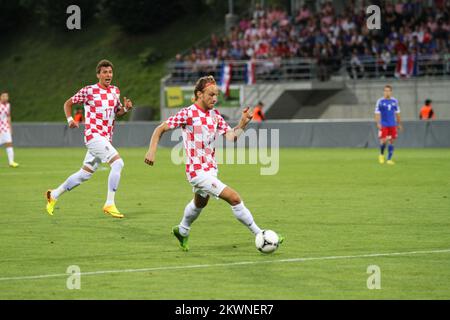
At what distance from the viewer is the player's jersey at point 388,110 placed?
30.2 meters

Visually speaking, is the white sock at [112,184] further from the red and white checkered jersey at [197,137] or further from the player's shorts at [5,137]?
the player's shorts at [5,137]

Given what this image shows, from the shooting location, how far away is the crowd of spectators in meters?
44.1

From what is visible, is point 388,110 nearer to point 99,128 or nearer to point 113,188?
point 99,128

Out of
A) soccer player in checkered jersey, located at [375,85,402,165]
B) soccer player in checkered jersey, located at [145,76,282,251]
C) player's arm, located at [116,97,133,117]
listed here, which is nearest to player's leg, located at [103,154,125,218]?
player's arm, located at [116,97,133,117]

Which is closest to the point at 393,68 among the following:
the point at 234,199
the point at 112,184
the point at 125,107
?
the point at 112,184

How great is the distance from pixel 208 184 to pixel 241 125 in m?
0.77

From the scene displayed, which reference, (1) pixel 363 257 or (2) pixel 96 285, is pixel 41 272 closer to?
(2) pixel 96 285

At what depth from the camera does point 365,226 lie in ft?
46.7

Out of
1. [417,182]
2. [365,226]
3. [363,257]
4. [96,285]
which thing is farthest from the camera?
[417,182]

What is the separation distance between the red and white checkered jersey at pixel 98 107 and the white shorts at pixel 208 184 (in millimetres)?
5207

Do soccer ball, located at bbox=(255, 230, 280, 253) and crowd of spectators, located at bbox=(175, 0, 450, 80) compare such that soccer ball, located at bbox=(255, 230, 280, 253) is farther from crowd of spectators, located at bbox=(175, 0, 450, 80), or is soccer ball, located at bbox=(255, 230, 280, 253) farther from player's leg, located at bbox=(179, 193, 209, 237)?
crowd of spectators, located at bbox=(175, 0, 450, 80)

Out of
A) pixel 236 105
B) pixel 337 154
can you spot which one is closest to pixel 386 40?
pixel 236 105

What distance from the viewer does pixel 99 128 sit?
16.6 meters
